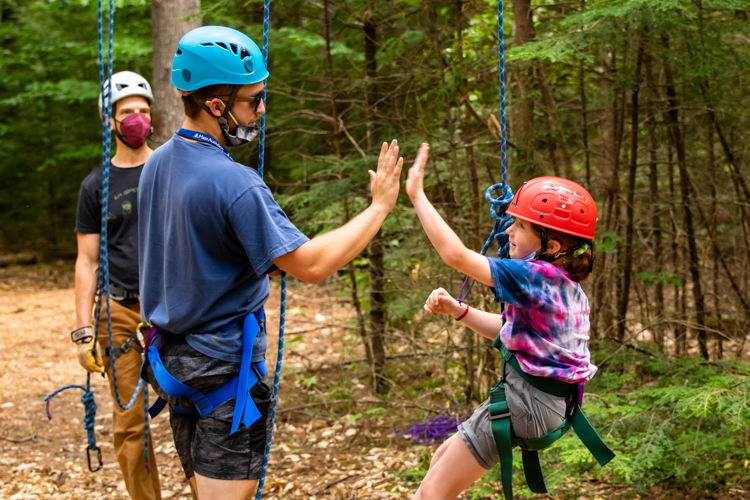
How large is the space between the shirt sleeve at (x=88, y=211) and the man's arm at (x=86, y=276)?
46 millimetres

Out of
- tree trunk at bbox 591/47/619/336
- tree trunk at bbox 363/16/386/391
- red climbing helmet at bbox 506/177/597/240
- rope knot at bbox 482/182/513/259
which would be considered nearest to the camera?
red climbing helmet at bbox 506/177/597/240

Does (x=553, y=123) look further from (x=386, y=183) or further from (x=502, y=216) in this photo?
(x=386, y=183)

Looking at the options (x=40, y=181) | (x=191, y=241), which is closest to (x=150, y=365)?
(x=191, y=241)

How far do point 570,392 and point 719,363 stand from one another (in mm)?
2530

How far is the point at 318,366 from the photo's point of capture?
6.85m

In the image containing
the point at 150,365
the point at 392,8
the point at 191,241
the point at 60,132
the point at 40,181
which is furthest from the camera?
the point at 40,181

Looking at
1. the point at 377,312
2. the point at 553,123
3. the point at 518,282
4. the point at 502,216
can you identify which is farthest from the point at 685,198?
the point at 518,282

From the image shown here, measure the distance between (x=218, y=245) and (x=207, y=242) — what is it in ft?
0.13

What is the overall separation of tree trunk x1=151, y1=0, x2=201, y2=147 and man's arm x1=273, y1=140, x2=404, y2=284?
3.33 meters

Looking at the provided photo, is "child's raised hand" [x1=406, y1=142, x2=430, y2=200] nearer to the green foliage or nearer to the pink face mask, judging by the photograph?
the green foliage

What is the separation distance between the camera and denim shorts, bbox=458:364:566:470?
2.47 meters

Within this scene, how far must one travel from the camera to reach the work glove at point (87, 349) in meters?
3.61

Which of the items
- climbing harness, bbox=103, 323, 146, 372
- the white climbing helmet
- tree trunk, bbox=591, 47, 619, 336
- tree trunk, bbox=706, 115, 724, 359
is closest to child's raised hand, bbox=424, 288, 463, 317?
climbing harness, bbox=103, 323, 146, 372

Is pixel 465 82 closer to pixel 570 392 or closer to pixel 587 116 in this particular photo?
pixel 587 116
